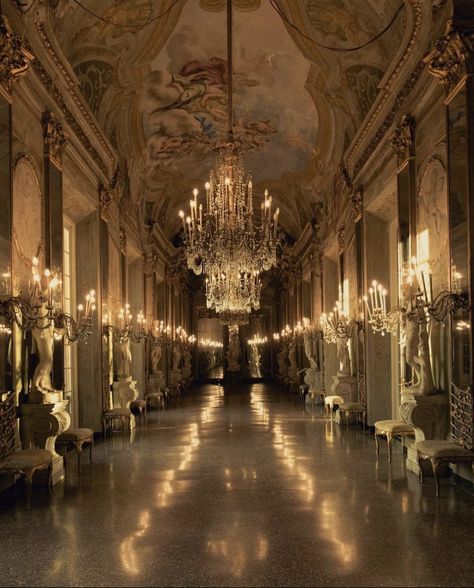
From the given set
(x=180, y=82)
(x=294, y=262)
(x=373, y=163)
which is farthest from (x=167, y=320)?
(x=373, y=163)

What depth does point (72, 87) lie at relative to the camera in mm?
10250

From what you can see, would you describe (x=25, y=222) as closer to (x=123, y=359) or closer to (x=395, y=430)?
(x=395, y=430)

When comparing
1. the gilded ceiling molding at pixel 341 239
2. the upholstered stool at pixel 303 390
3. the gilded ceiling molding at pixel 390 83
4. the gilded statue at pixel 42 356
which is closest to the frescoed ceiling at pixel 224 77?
the gilded ceiling molding at pixel 390 83

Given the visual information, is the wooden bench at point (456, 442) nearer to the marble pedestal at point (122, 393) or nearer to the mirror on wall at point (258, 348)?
the marble pedestal at point (122, 393)

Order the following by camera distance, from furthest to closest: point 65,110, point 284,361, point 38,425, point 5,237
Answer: point 284,361 < point 65,110 < point 38,425 < point 5,237

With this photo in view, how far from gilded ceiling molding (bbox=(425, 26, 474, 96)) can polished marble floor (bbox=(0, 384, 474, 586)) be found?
4.98m

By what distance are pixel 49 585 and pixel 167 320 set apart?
2084cm

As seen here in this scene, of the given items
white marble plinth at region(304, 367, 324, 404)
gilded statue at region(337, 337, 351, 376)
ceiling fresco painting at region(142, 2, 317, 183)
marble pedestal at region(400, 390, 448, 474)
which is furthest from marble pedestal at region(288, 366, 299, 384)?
marble pedestal at region(400, 390, 448, 474)

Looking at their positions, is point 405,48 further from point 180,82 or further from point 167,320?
point 167,320

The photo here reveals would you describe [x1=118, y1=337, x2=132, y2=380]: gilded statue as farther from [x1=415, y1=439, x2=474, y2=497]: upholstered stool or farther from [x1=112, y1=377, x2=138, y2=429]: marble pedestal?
[x1=415, y1=439, x2=474, y2=497]: upholstered stool

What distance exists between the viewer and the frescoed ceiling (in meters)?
10.9

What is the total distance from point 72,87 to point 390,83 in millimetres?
5325

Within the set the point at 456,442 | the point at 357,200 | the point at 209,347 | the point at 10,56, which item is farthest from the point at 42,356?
the point at 209,347

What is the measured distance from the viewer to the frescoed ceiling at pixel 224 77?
1094 centimetres
